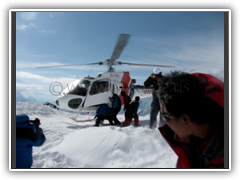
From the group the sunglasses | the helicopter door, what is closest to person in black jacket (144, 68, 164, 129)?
the sunglasses

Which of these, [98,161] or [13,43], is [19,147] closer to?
[98,161]

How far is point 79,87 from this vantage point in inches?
199

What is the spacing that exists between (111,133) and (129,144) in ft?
1.56

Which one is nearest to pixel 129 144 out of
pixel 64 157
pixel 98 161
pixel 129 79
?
pixel 98 161

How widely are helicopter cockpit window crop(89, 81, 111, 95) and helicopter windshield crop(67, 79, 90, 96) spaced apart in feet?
0.75

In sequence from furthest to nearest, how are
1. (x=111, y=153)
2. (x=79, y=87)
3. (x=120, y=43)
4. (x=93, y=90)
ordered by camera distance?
(x=93, y=90), (x=79, y=87), (x=120, y=43), (x=111, y=153)

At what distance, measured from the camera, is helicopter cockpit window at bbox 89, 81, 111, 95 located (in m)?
5.19

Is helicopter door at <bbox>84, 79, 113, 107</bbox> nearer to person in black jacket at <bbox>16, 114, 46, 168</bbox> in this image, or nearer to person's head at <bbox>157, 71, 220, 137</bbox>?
person in black jacket at <bbox>16, 114, 46, 168</bbox>

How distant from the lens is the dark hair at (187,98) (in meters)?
0.66

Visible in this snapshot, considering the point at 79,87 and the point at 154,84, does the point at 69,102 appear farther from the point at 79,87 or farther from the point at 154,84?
the point at 154,84

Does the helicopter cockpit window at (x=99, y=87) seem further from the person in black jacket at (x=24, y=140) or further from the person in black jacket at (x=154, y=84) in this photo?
the person in black jacket at (x=24, y=140)

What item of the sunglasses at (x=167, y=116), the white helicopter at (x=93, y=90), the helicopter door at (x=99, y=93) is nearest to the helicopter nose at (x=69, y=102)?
the white helicopter at (x=93, y=90)

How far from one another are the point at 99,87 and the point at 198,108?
482 centimetres

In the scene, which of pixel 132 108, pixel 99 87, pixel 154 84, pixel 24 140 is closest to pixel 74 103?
pixel 99 87
